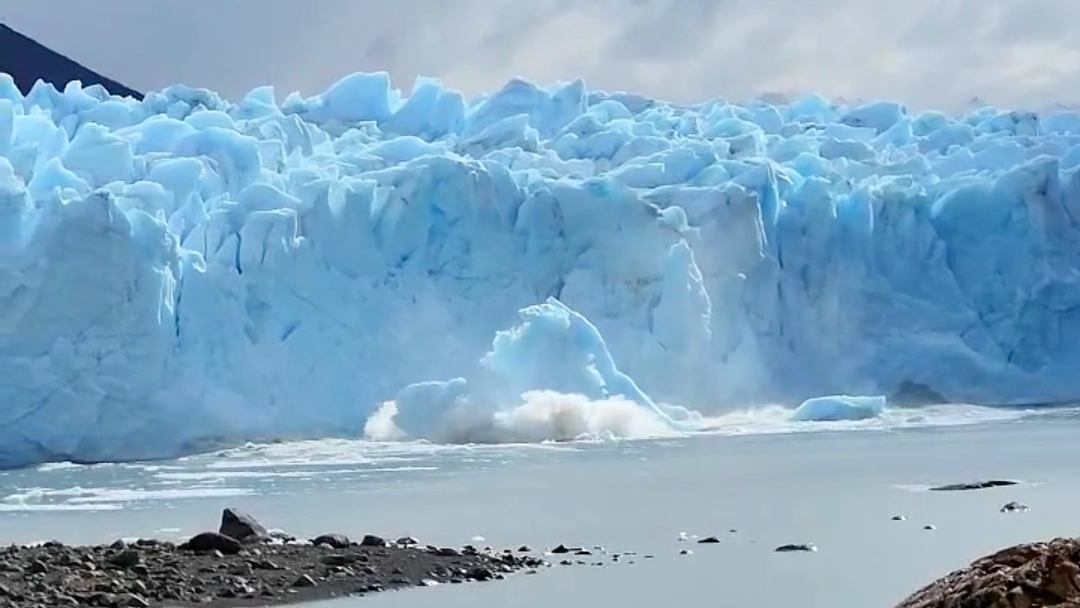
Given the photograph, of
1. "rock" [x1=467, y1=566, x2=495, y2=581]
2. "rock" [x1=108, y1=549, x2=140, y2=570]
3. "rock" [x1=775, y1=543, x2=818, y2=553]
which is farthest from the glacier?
"rock" [x1=467, y1=566, x2=495, y2=581]

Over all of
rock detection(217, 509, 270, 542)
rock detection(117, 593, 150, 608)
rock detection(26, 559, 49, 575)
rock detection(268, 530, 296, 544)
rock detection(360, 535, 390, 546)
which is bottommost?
rock detection(117, 593, 150, 608)

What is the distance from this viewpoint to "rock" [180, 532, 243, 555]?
8.02 meters

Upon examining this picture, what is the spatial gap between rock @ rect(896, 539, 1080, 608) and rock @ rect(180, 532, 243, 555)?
6.18 metres

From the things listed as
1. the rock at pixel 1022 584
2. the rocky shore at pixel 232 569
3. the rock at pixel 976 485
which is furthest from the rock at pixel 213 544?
the rock at pixel 1022 584

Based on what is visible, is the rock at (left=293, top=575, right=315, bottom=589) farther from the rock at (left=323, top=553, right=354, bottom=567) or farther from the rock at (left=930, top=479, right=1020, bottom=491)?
the rock at (left=930, top=479, right=1020, bottom=491)

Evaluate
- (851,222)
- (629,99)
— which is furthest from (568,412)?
(629,99)

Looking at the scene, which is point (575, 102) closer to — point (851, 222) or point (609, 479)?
point (851, 222)

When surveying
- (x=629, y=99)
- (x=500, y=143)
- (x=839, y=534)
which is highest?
(x=629, y=99)

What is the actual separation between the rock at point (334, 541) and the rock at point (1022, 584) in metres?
6.23

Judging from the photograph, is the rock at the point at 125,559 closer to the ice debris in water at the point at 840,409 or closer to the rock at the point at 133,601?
the rock at the point at 133,601

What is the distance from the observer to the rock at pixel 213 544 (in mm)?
8016

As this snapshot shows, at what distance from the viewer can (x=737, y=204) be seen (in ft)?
59.4

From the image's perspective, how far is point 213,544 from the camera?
808 centimetres

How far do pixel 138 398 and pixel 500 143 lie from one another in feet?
22.9
